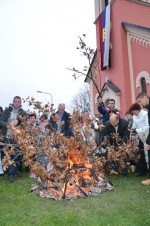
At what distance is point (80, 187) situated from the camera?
18.2 ft

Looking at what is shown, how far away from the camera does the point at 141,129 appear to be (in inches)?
263

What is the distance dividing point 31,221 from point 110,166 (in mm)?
3240

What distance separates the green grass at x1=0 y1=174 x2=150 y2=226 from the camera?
4.05 metres

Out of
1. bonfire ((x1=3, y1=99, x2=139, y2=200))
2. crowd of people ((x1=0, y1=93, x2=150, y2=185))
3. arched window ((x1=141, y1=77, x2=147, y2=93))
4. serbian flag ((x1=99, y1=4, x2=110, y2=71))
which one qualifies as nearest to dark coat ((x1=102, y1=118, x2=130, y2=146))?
crowd of people ((x1=0, y1=93, x2=150, y2=185))

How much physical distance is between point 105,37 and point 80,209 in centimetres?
1552

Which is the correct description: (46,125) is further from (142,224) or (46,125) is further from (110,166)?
(142,224)

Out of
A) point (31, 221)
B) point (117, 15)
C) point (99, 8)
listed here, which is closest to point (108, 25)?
point (117, 15)

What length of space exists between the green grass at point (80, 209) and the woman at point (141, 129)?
1023mm

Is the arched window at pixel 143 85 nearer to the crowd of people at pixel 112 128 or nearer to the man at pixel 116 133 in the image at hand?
the crowd of people at pixel 112 128


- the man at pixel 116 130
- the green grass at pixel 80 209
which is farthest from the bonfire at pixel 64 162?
the man at pixel 116 130

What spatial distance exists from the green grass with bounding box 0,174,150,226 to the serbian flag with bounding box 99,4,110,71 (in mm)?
13355

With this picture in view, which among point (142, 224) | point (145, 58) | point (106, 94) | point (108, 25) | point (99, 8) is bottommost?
point (142, 224)

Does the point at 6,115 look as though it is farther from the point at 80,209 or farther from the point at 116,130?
the point at 80,209

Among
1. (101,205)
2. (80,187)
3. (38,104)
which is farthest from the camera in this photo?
(38,104)
